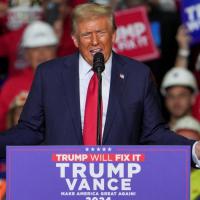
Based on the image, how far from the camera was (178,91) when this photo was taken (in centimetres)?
746

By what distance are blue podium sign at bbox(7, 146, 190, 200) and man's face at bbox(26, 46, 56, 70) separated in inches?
142

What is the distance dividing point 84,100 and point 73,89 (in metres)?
0.08

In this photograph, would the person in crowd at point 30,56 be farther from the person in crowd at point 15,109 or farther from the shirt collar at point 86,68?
the shirt collar at point 86,68

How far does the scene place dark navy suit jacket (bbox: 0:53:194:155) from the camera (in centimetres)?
439

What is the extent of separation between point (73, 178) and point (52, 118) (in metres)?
0.72

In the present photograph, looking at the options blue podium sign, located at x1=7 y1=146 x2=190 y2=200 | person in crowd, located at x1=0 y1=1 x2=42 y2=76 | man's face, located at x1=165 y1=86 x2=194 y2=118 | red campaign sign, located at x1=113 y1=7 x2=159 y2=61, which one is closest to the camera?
blue podium sign, located at x1=7 y1=146 x2=190 y2=200

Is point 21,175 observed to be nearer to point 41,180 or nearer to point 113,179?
point 41,180

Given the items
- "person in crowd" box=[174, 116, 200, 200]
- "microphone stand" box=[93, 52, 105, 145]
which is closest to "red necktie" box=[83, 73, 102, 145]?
"microphone stand" box=[93, 52, 105, 145]

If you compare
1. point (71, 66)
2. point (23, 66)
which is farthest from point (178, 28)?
point (71, 66)

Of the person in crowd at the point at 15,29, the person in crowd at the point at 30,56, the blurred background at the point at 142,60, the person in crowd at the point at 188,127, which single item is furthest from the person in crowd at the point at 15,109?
the person in crowd at the point at 188,127

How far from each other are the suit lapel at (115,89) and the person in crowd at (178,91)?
2700 mm

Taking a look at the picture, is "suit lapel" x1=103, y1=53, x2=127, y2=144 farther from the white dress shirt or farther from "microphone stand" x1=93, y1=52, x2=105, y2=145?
"microphone stand" x1=93, y1=52, x2=105, y2=145

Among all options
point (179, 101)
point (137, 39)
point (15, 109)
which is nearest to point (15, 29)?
point (137, 39)

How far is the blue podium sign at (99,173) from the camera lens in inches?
148
